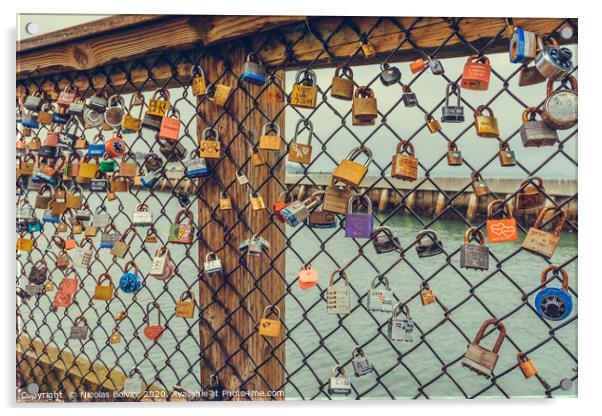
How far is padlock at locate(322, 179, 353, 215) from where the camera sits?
6.08 ft

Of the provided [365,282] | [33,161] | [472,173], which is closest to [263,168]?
[472,173]

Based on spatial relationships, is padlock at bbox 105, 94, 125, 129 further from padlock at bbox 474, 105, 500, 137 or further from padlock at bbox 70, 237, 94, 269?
padlock at bbox 474, 105, 500, 137

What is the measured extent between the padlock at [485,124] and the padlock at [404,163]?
22 centimetres

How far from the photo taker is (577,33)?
1719mm

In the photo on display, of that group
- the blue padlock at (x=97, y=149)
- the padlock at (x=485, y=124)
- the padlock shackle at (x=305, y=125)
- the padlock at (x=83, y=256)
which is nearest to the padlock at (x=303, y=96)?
the padlock shackle at (x=305, y=125)

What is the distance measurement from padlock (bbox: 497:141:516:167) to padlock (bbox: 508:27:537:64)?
255mm

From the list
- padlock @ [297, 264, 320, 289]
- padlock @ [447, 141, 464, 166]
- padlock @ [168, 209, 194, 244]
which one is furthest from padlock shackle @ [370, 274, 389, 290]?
padlock @ [168, 209, 194, 244]

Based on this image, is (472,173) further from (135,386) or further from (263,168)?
(135,386)

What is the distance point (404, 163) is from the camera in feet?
5.79

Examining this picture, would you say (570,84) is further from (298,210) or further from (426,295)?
(298,210)

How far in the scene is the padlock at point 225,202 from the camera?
2037 mm

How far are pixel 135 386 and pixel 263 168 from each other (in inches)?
49.0

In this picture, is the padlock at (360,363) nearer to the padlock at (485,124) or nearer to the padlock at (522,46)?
the padlock at (485,124)

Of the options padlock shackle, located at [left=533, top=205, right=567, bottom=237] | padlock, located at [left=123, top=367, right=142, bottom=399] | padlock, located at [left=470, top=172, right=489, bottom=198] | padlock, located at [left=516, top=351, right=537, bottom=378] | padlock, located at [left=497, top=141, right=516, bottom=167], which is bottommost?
padlock, located at [left=123, top=367, right=142, bottom=399]
